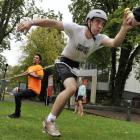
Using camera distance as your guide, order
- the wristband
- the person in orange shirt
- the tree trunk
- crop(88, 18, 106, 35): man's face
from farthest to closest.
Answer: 1. the tree trunk
2. the person in orange shirt
3. crop(88, 18, 106, 35): man's face
4. the wristband

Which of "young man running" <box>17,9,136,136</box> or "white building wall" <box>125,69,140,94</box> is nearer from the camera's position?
"young man running" <box>17,9,136,136</box>

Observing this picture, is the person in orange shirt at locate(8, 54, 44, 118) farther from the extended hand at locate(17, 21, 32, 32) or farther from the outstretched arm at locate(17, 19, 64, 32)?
the extended hand at locate(17, 21, 32, 32)

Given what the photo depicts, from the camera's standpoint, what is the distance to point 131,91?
7006 cm

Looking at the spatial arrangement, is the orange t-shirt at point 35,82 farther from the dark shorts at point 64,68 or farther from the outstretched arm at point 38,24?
the outstretched arm at point 38,24

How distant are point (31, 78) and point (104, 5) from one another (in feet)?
106

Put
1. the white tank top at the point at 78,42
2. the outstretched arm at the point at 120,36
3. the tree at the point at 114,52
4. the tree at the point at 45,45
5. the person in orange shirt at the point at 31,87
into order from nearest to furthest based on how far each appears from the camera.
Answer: the outstretched arm at the point at 120,36 → the white tank top at the point at 78,42 → the person in orange shirt at the point at 31,87 → the tree at the point at 114,52 → the tree at the point at 45,45

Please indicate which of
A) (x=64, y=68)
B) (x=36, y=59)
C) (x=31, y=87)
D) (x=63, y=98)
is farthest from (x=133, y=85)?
(x=63, y=98)

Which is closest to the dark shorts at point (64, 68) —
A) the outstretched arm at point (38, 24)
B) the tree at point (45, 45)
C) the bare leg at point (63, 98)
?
the bare leg at point (63, 98)

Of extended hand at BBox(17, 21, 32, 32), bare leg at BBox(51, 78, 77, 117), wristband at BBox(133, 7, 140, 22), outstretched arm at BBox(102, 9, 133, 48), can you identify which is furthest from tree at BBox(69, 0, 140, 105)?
wristband at BBox(133, 7, 140, 22)

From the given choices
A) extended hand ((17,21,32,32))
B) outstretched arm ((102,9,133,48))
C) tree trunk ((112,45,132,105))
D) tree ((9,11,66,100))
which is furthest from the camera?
tree ((9,11,66,100))

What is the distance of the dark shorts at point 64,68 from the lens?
797cm

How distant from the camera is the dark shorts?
797 centimetres

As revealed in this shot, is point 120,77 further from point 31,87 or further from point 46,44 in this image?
point 31,87

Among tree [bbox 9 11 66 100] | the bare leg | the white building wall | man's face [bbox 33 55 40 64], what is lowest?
the bare leg
